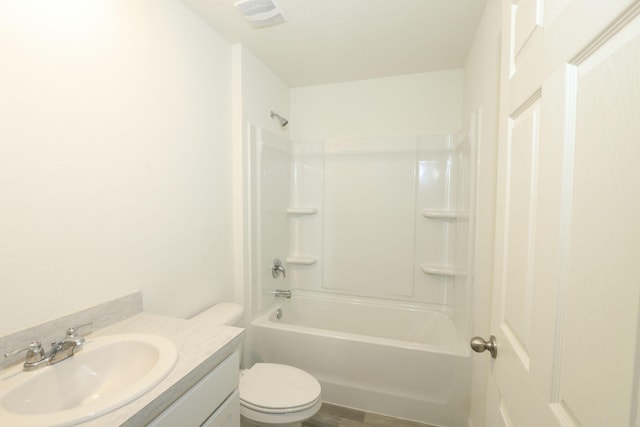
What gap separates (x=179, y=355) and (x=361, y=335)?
1327 millimetres

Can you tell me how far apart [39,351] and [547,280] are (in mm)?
1359

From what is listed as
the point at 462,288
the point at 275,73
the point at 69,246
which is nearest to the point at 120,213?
the point at 69,246

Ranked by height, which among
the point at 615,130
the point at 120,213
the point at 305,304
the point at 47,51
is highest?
the point at 47,51

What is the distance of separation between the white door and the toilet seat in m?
0.90

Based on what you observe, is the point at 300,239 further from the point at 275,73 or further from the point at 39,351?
the point at 39,351

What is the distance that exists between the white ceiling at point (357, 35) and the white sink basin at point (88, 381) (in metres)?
1.66

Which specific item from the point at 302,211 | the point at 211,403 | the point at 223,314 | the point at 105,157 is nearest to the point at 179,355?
the point at 211,403

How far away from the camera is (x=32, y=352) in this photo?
2.64ft

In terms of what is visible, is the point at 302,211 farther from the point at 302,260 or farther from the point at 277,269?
the point at 277,269

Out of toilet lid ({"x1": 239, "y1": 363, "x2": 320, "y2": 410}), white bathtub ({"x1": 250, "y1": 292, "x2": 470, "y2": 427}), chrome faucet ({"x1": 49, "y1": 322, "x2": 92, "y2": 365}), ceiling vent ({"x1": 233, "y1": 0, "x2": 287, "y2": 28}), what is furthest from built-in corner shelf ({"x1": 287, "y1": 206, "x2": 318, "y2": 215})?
chrome faucet ({"x1": 49, "y1": 322, "x2": 92, "y2": 365})

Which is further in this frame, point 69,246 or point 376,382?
point 376,382

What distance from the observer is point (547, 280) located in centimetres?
52

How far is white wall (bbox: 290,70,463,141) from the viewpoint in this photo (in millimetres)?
2225

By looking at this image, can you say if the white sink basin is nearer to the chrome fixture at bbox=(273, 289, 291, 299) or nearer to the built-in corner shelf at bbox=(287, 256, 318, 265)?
the chrome fixture at bbox=(273, 289, 291, 299)
